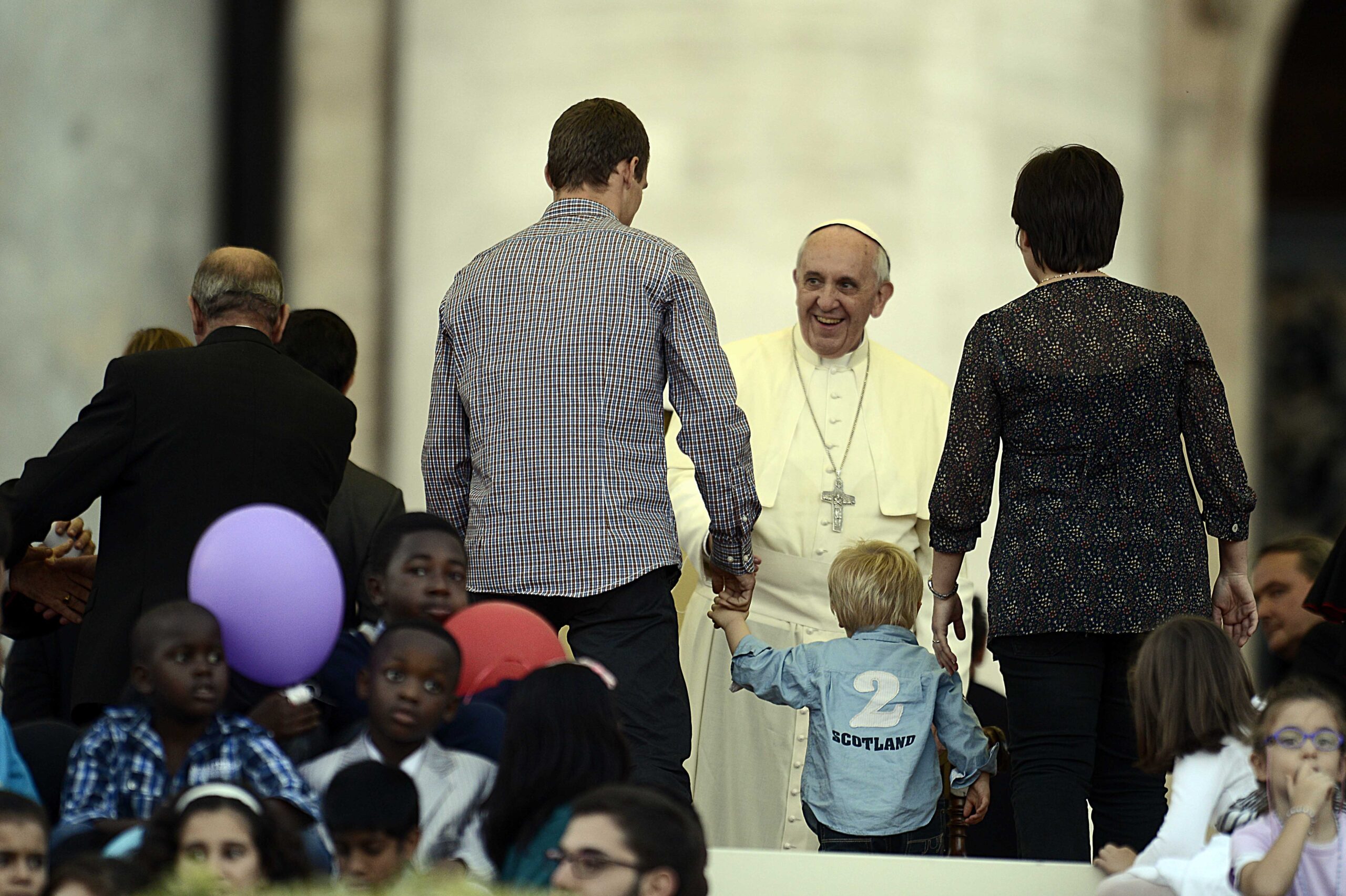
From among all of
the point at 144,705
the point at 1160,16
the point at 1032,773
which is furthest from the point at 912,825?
the point at 1160,16

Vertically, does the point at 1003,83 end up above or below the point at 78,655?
above

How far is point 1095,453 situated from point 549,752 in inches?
57.2

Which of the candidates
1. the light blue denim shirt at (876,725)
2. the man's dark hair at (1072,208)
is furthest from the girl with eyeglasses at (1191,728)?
the man's dark hair at (1072,208)

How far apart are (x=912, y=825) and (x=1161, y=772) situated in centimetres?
86

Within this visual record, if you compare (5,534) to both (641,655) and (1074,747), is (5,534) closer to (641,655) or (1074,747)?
(641,655)

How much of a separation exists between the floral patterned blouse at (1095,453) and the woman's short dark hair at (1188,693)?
10.6 inches

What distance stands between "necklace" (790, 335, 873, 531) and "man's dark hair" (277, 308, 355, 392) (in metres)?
1.43

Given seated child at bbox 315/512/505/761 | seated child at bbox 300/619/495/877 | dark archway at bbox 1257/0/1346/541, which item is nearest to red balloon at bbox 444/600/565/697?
seated child at bbox 315/512/505/761

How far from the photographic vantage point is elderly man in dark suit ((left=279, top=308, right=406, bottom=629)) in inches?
208

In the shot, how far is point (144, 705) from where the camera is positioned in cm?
385

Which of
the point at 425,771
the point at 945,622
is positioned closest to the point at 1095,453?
the point at 945,622

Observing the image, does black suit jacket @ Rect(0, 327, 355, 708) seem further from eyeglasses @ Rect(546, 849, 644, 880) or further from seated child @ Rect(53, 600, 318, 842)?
eyeglasses @ Rect(546, 849, 644, 880)

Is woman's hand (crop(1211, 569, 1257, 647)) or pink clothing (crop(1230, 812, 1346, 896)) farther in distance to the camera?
woman's hand (crop(1211, 569, 1257, 647))

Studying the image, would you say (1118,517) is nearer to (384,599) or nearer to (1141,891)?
(1141,891)
